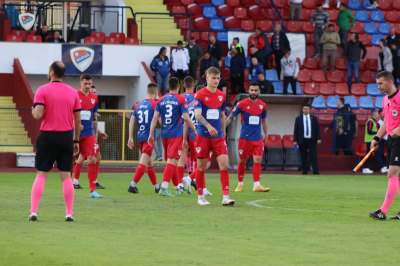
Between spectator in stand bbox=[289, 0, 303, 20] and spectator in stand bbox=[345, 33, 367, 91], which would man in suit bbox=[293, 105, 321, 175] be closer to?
spectator in stand bbox=[345, 33, 367, 91]

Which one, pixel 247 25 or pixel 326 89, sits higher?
pixel 247 25

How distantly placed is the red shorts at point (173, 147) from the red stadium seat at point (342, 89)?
19.6 metres

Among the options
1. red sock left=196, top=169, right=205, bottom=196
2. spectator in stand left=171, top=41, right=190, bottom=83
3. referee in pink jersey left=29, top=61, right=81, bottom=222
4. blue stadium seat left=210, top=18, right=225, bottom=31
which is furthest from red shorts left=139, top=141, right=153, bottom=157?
blue stadium seat left=210, top=18, right=225, bottom=31

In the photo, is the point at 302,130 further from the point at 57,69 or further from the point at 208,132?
the point at 57,69

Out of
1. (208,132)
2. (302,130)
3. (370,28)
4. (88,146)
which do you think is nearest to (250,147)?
(88,146)

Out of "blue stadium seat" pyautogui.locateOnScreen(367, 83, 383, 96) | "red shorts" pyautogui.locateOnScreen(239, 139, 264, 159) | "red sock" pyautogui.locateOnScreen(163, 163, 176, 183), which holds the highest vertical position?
"blue stadium seat" pyautogui.locateOnScreen(367, 83, 383, 96)

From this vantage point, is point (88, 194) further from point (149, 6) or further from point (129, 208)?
point (149, 6)

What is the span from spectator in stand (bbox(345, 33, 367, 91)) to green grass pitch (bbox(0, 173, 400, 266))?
1794cm

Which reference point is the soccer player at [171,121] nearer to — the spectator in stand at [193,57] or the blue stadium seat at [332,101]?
the spectator in stand at [193,57]

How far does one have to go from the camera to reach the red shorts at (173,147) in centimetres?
2020

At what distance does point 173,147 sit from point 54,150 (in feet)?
18.9

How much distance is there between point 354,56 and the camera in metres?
39.2

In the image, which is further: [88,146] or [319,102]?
[319,102]

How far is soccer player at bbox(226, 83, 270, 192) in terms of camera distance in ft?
74.8
